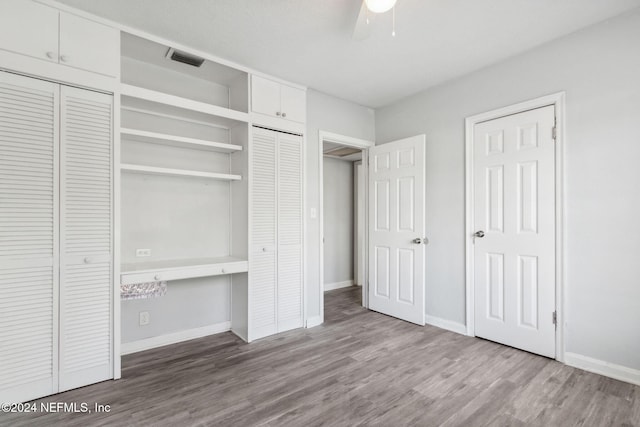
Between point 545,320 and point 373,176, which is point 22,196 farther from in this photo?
point 545,320

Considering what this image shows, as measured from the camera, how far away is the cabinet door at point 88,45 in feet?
6.88

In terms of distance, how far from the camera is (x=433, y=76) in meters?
3.18

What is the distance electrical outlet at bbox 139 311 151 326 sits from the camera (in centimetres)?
278

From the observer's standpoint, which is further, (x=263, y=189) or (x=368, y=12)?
(x=263, y=189)

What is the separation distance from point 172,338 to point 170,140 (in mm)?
1865

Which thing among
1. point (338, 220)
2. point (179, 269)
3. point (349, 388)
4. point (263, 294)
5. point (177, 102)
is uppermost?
point (177, 102)

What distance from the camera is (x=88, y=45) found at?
2.18 m

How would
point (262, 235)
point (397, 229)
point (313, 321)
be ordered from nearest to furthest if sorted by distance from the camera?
1. point (262, 235)
2. point (313, 321)
3. point (397, 229)

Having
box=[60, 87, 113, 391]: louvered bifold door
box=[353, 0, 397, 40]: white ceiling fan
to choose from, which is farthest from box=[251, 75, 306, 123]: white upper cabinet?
box=[353, 0, 397, 40]: white ceiling fan

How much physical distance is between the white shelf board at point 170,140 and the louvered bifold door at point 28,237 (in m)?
0.50

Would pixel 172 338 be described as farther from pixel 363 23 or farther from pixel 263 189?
pixel 363 23

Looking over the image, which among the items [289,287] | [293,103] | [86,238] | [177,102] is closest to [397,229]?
[289,287]

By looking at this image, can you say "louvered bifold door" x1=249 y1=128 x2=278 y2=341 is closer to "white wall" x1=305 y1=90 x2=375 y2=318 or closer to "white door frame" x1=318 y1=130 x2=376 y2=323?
"white wall" x1=305 y1=90 x2=375 y2=318

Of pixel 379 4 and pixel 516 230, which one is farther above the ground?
pixel 379 4
